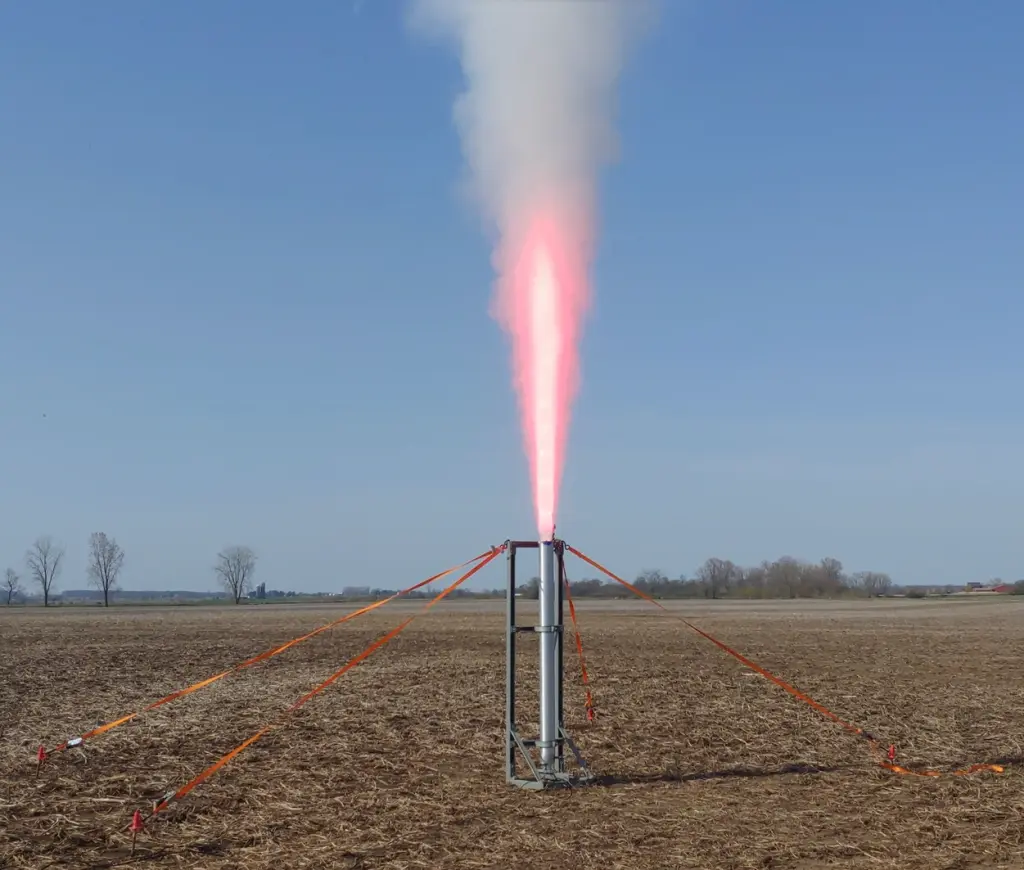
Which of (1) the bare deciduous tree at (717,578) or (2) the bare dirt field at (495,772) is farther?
(1) the bare deciduous tree at (717,578)

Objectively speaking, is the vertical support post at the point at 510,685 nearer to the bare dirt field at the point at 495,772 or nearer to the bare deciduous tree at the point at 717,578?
the bare dirt field at the point at 495,772

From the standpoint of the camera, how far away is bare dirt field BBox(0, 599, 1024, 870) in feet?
28.6

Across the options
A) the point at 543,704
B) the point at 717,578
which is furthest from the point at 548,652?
the point at 717,578

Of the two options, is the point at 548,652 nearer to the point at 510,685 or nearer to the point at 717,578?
the point at 510,685

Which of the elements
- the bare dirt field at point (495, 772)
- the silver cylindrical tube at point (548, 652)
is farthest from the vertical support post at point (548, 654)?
the bare dirt field at point (495, 772)

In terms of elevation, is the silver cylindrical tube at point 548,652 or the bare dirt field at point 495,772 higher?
the silver cylindrical tube at point 548,652

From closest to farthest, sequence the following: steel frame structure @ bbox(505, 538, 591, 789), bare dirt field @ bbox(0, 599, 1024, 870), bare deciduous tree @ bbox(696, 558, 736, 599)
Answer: bare dirt field @ bbox(0, 599, 1024, 870)
steel frame structure @ bbox(505, 538, 591, 789)
bare deciduous tree @ bbox(696, 558, 736, 599)

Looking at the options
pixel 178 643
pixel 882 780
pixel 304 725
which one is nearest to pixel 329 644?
pixel 178 643

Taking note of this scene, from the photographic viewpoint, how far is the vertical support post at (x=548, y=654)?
1108 centimetres

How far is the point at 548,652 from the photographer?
436 inches

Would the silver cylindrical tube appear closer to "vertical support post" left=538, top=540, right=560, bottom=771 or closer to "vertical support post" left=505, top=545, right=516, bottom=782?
"vertical support post" left=538, top=540, right=560, bottom=771

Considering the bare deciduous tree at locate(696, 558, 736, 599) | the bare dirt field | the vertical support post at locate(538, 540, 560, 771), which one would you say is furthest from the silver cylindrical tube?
the bare deciduous tree at locate(696, 558, 736, 599)

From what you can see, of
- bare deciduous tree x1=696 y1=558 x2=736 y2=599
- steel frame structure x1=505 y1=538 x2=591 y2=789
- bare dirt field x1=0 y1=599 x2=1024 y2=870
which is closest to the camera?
bare dirt field x1=0 y1=599 x2=1024 y2=870

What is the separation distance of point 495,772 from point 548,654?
6.42ft
